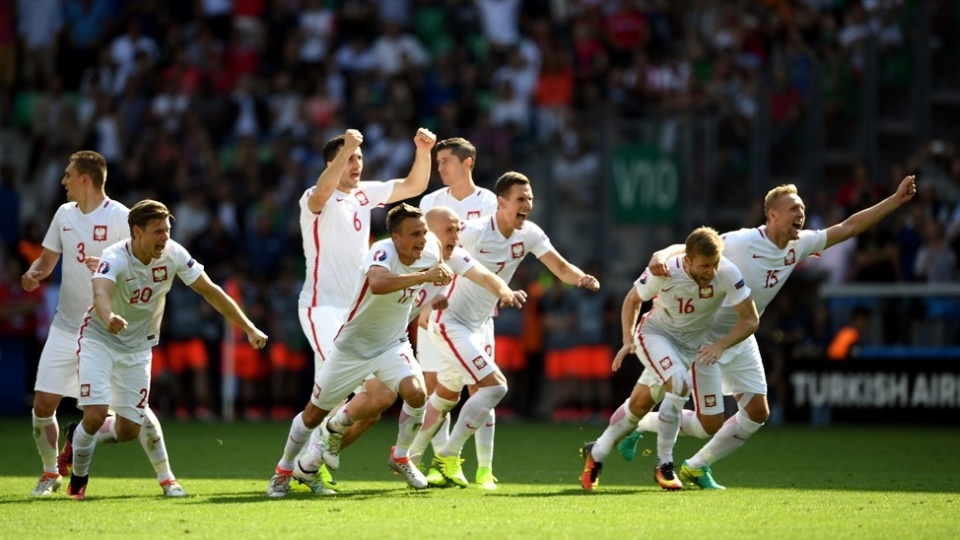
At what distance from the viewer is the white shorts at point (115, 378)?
1163cm

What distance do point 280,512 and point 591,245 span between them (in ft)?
42.6

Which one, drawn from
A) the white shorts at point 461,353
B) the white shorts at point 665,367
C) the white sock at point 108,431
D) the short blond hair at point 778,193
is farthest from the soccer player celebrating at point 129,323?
the short blond hair at point 778,193

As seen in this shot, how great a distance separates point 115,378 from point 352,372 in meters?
1.64

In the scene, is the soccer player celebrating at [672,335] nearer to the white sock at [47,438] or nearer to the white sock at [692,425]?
the white sock at [692,425]

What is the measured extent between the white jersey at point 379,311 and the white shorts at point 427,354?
1.60 m

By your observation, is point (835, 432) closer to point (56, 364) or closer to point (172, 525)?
point (56, 364)

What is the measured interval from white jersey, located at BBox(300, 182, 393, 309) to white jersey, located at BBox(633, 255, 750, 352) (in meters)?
2.14

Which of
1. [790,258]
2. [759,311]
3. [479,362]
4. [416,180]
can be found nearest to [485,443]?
[479,362]

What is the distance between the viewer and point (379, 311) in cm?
1178

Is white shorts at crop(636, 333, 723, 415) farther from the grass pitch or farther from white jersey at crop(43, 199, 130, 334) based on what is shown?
white jersey at crop(43, 199, 130, 334)

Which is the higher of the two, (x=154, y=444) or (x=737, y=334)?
(x=737, y=334)

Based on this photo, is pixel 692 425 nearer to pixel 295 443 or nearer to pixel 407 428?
pixel 407 428

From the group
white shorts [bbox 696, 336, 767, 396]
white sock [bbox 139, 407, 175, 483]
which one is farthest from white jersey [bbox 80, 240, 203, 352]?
white shorts [bbox 696, 336, 767, 396]

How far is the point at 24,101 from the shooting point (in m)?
28.9
